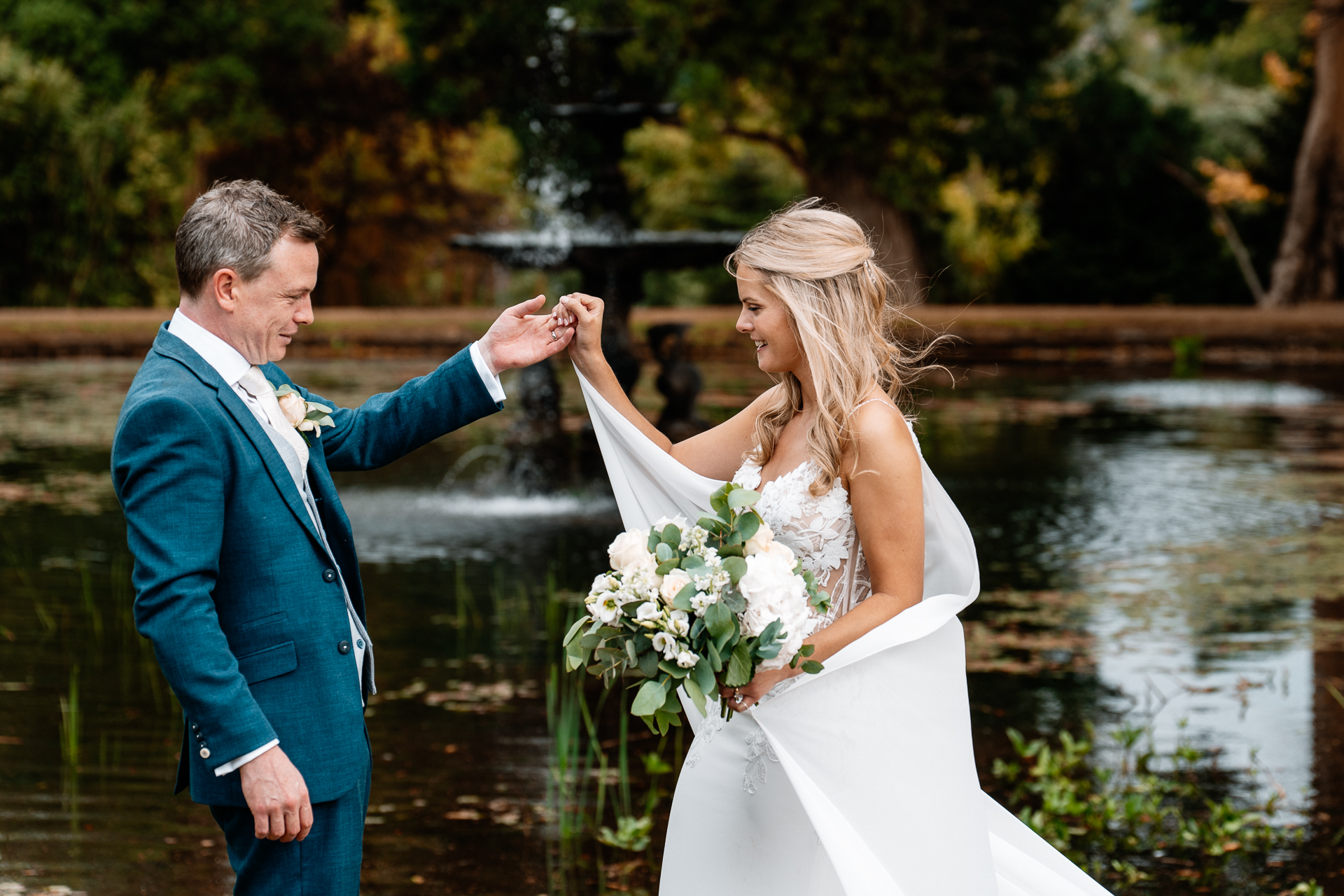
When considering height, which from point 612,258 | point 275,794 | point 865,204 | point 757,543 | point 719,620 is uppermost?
point 865,204

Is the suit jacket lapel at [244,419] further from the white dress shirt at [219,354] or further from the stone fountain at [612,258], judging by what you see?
the stone fountain at [612,258]

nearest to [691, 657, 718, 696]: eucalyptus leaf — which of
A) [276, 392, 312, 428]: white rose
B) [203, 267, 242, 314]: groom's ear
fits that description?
[276, 392, 312, 428]: white rose

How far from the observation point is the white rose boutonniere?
7.36 feet

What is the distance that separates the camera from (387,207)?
33906 mm

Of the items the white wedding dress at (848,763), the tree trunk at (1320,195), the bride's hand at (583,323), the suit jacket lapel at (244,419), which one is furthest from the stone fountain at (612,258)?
the tree trunk at (1320,195)

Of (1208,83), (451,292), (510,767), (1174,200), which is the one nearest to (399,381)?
(510,767)

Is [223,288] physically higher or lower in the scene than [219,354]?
higher

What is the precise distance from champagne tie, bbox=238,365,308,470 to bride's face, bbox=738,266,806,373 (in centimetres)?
85

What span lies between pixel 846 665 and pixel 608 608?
1.67 ft

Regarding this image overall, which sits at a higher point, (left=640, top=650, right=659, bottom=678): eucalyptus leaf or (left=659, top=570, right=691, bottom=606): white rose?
(left=659, top=570, right=691, bottom=606): white rose

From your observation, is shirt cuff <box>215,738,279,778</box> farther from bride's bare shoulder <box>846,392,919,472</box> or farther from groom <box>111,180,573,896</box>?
bride's bare shoulder <box>846,392,919,472</box>

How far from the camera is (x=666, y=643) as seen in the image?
7.29ft

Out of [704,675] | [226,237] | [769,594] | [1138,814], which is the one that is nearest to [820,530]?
[769,594]

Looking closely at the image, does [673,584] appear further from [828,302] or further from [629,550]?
[828,302]
